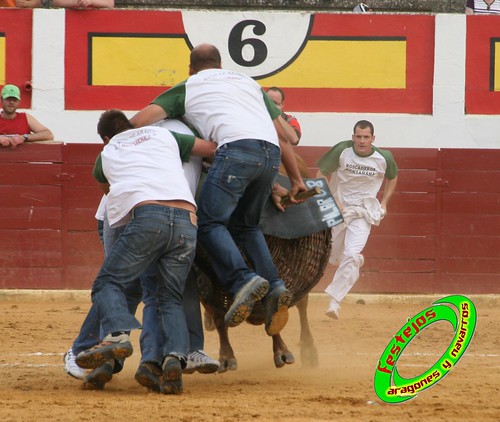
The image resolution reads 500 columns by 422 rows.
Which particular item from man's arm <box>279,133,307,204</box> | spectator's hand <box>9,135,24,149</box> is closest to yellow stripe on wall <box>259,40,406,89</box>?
spectator's hand <box>9,135,24,149</box>

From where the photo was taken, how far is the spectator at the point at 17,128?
11.8 m

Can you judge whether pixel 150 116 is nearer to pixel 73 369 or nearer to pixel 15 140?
pixel 73 369

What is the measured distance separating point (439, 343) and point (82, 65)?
5.55 metres

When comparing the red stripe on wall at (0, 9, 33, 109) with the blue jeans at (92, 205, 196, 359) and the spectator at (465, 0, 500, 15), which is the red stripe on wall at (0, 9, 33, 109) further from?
the blue jeans at (92, 205, 196, 359)

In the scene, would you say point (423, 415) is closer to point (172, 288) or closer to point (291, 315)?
point (172, 288)

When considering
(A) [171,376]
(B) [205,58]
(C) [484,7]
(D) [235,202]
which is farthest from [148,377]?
(C) [484,7]

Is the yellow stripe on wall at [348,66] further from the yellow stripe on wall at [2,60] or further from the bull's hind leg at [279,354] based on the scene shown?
the bull's hind leg at [279,354]

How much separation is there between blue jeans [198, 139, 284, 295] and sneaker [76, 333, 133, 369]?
685 mm

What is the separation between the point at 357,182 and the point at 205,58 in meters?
4.04

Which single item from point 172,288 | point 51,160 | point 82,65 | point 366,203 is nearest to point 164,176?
point 172,288

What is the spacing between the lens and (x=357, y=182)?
10.4 metres

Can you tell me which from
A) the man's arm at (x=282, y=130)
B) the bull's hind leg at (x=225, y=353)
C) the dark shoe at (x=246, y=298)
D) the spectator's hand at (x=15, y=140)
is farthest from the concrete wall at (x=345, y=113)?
the dark shoe at (x=246, y=298)

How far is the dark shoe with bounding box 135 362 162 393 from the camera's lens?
6137 millimetres

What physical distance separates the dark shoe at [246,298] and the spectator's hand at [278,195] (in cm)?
63
